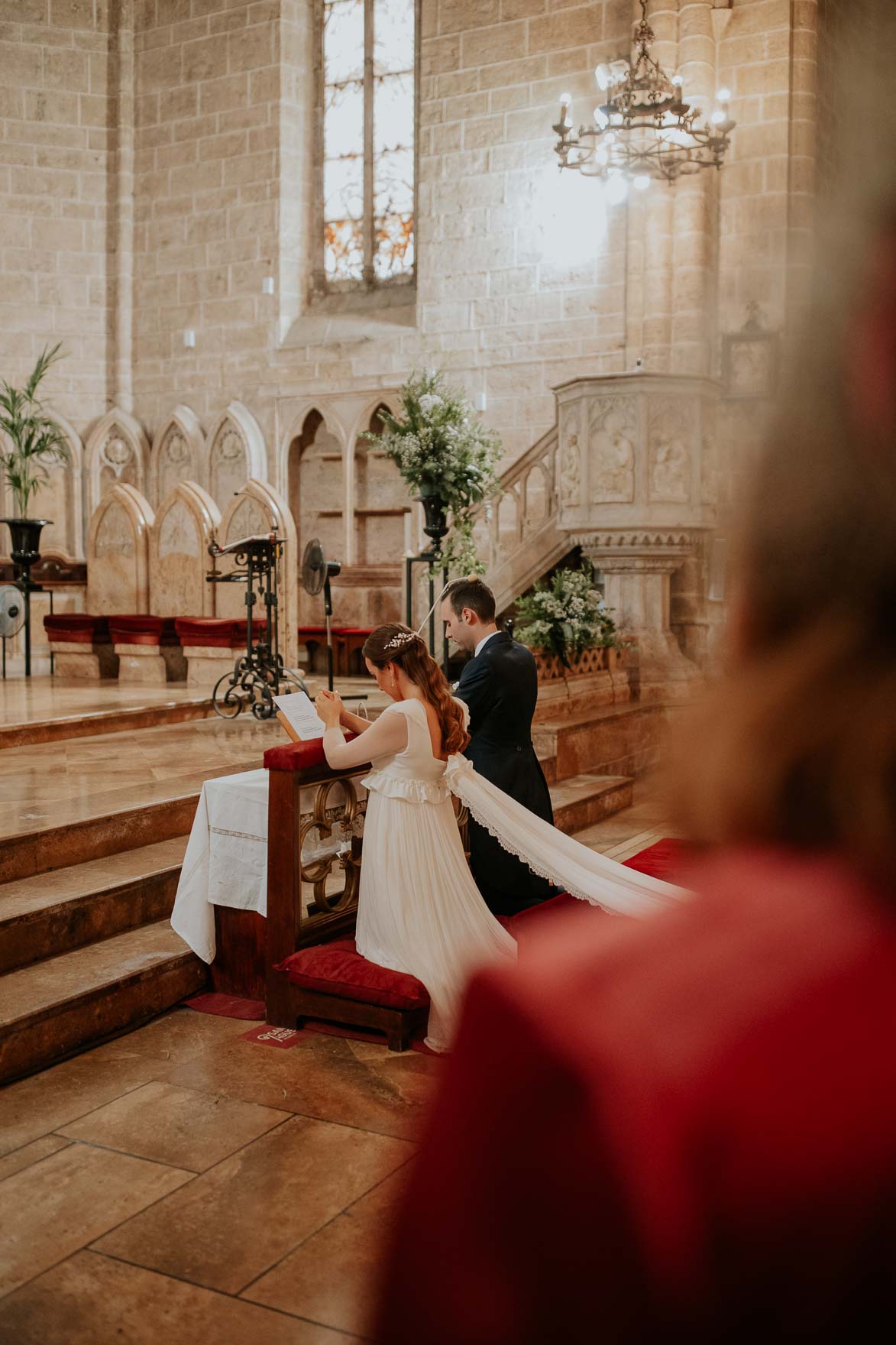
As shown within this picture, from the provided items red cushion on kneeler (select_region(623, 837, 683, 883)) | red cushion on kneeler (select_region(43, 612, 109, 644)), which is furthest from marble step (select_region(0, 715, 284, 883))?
red cushion on kneeler (select_region(43, 612, 109, 644))

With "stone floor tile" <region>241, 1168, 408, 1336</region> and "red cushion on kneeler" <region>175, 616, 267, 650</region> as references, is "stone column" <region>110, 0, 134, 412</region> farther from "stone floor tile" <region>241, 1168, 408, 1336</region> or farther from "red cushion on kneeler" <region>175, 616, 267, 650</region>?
"stone floor tile" <region>241, 1168, 408, 1336</region>

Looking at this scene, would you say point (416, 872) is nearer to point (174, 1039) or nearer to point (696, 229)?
point (174, 1039)

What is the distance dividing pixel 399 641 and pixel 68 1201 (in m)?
1.96

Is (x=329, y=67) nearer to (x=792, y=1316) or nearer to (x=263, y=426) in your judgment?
(x=263, y=426)

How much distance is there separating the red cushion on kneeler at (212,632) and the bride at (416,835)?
17.6 ft

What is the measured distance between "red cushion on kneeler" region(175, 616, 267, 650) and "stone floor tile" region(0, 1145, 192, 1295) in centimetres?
646

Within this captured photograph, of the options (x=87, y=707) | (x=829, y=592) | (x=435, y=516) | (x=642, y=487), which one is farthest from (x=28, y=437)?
(x=829, y=592)

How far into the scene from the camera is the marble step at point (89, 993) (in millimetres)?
3613

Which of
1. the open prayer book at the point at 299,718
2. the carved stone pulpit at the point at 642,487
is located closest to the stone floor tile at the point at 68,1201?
the open prayer book at the point at 299,718

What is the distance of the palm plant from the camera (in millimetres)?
12227

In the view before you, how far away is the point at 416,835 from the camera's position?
397 centimetres

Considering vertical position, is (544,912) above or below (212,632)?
below

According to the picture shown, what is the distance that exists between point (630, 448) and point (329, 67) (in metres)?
6.82

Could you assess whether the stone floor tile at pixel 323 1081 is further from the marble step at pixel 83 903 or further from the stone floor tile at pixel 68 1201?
the marble step at pixel 83 903
